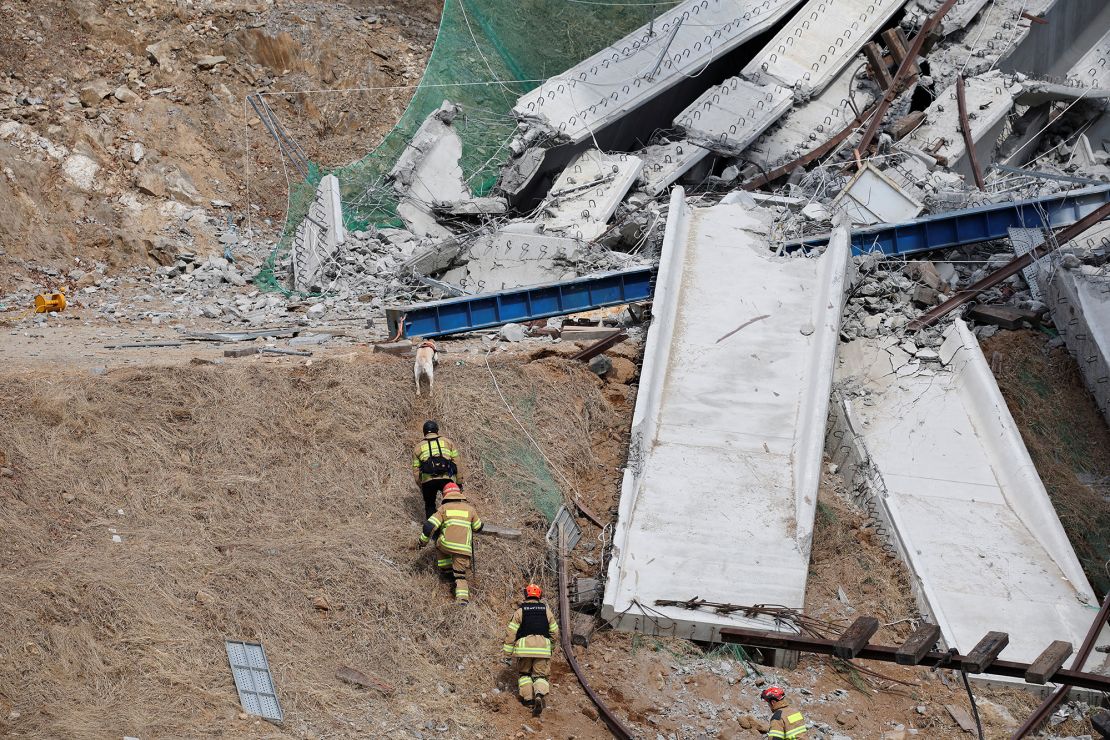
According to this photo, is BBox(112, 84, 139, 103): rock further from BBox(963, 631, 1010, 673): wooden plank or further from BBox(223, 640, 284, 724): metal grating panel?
BBox(963, 631, 1010, 673): wooden plank

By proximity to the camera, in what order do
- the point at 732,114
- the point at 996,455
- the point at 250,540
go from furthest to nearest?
the point at 732,114
the point at 996,455
the point at 250,540

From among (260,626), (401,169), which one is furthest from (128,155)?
(260,626)

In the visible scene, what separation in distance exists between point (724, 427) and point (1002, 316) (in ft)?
12.8

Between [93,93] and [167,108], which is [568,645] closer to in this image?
[167,108]

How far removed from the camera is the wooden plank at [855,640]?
7234 millimetres

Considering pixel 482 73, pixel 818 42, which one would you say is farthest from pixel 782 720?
pixel 818 42

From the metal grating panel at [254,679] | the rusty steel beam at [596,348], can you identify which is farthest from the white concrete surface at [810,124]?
the metal grating panel at [254,679]

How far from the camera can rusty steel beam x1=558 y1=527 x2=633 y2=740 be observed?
8.31 metres

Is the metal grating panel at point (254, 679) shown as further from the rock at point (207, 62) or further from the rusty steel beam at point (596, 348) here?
the rock at point (207, 62)

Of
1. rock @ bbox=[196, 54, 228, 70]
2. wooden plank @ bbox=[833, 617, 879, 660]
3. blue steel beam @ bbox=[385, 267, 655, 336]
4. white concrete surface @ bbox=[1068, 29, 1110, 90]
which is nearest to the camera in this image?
wooden plank @ bbox=[833, 617, 879, 660]

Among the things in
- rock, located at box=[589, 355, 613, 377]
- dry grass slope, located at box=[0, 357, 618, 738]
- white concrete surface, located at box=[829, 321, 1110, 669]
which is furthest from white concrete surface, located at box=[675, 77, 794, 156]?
dry grass slope, located at box=[0, 357, 618, 738]

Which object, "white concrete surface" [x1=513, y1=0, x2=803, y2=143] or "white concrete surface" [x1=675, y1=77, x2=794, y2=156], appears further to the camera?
"white concrete surface" [x1=513, y1=0, x2=803, y2=143]

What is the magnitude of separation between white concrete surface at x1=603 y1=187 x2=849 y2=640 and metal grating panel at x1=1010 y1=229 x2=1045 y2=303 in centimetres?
222

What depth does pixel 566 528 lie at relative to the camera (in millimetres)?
9906
